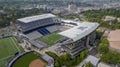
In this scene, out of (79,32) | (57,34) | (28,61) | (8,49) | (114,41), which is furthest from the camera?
(57,34)

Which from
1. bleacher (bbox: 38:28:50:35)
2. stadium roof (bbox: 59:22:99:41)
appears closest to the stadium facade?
stadium roof (bbox: 59:22:99:41)

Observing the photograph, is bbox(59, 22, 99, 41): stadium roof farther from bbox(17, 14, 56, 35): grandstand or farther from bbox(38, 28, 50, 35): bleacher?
bbox(17, 14, 56, 35): grandstand

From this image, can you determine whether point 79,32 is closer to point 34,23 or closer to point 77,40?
point 77,40

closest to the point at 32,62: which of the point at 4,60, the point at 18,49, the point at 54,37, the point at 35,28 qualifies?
the point at 4,60

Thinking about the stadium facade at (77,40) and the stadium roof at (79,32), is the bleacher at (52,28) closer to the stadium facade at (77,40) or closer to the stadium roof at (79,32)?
the stadium roof at (79,32)

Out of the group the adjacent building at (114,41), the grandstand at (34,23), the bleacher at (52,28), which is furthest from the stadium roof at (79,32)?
the bleacher at (52,28)

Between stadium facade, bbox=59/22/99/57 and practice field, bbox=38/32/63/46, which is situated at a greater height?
stadium facade, bbox=59/22/99/57

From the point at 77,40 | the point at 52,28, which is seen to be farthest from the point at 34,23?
the point at 77,40
